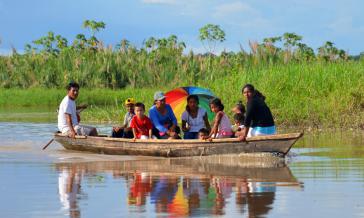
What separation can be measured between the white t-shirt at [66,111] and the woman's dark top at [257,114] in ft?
11.0

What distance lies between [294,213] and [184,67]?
23.4 meters

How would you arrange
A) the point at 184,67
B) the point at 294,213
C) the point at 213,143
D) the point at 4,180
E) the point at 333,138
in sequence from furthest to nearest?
the point at 184,67, the point at 333,138, the point at 213,143, the point at 4,180, the point at 294,213

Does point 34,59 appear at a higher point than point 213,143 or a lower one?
higher

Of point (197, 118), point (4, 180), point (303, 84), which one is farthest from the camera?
point (303, 84)

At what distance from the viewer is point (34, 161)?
14.2 metres

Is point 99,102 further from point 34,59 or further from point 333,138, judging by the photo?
point 333,138

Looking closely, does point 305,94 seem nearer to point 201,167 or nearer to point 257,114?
point 257,114

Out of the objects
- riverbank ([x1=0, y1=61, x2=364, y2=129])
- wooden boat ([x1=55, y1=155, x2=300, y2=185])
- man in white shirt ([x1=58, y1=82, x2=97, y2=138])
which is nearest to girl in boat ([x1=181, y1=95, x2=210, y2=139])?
wooden boat ([x1=55, y1=155, x2=300, y2=185])

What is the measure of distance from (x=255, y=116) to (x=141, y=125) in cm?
218

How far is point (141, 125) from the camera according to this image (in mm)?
14688

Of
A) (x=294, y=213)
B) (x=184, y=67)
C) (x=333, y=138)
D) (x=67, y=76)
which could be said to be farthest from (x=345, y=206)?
(x=67, y=76)

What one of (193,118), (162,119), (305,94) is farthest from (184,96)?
(305,94)

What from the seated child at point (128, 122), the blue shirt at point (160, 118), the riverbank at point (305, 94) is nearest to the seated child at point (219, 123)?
the blue shirt at point (160, 118)

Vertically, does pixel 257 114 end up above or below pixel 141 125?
above
